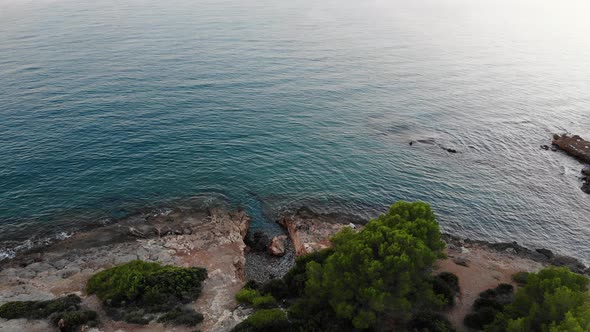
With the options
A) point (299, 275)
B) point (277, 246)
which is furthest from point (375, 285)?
point (277, 246)

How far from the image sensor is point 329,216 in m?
56.1

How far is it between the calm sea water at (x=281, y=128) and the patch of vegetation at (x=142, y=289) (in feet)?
49.9

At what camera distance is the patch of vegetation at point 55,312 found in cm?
3338

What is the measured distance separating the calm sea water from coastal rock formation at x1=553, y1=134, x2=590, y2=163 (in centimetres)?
274

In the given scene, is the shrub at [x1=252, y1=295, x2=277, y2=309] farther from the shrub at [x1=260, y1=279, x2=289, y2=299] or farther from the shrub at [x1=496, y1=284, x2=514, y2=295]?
the shrub at [x1=496, y1=284, x2=514, y2=295]

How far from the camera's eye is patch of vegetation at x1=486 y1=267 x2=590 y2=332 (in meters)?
25.5

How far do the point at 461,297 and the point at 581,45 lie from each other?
182 meters

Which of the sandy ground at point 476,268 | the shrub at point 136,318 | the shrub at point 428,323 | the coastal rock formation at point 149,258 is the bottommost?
the sandy ground at point 476,268

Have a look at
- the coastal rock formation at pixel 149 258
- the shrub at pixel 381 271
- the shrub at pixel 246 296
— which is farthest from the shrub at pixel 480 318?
the coastal rock formation at pixel 149 258

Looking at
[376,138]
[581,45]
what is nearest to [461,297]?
[376,138]

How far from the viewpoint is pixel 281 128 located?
254ft

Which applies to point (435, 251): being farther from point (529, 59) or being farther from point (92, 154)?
point (529, 59)

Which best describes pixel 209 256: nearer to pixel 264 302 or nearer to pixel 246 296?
pixel 246 296

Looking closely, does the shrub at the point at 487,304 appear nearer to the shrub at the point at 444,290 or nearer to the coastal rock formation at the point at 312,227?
the shrub at the point at 444,290
